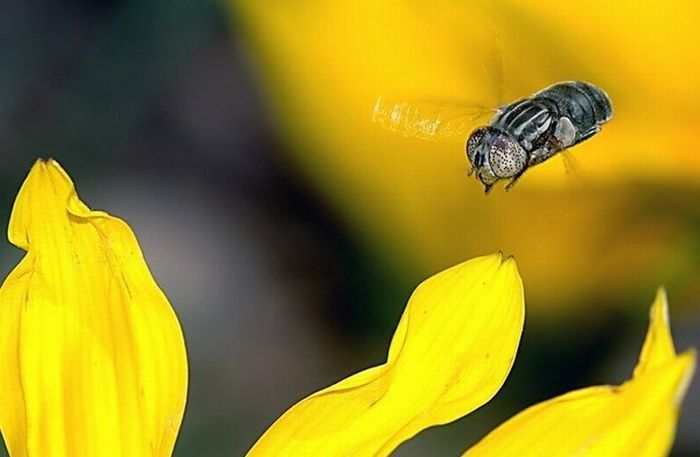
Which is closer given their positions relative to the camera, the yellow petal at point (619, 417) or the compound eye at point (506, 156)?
the yellow petal at point (619, 417)

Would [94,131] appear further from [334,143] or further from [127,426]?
[127,426]

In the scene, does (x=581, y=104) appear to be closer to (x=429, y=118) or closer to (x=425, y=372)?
(x=429, y=118)

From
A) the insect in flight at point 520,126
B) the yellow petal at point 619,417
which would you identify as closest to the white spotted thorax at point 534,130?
the insect in flight at point 520,126

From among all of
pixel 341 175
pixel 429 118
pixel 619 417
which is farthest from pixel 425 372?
pixel 341 175

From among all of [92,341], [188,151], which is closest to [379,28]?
[188,151]

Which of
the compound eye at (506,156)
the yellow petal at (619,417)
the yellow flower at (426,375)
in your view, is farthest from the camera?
the compound eye at (506,156)

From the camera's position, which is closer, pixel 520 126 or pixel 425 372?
pixel 425 372

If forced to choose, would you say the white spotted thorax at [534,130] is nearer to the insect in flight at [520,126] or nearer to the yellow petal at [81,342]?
the insect in flight at [520,126]

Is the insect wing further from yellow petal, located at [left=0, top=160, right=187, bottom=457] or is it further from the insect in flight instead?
yellow petal, located at [left=0, top=160, right=187, bottom=457]
